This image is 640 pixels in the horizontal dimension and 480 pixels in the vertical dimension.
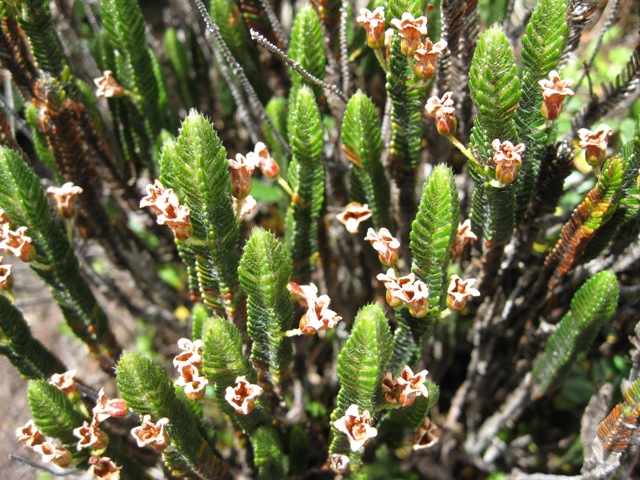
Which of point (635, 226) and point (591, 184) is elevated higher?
point (635, 226)

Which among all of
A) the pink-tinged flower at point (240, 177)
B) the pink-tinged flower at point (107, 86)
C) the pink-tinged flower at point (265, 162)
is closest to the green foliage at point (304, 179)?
the pink-tinged flower at point (265, 162)

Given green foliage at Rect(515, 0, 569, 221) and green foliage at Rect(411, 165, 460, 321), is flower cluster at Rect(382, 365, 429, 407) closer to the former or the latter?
green foliage at Rect(411, 165, 460, 321)

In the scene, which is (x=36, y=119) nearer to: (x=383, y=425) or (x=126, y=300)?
(x=126, y=300)

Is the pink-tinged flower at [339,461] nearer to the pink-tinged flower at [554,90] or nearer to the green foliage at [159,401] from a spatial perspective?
the green foliage at [159,401]

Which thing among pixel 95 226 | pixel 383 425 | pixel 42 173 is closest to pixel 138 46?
pixel 95 226

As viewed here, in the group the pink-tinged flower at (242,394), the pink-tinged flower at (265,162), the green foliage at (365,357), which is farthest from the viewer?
the pink-tinged flower at (265,162)

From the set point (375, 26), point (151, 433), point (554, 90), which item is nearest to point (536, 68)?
point (554, 90)

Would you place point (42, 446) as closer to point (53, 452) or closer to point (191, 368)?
point (53, 452)
